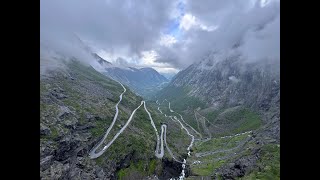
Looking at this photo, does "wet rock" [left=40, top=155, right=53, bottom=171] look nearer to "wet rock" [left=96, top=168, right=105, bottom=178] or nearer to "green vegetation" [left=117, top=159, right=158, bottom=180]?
"wet rock" [left=96, top=168, right=105, bottom=178]

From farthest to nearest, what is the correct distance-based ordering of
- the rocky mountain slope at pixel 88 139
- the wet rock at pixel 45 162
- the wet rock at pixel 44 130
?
the wet rock at pixel 44 130 → the rocky mountain slope at pixel 88 139 → the wet rock at pixel 45 162

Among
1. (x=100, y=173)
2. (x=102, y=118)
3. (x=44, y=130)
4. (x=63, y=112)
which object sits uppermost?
(x=102, y=118)

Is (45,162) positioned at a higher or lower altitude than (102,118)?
lower

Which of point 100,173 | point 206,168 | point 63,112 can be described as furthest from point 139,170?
point 63,112

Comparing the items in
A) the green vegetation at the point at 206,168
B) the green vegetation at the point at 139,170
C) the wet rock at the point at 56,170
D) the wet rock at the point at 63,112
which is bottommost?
the wet rock at the point at 56,170

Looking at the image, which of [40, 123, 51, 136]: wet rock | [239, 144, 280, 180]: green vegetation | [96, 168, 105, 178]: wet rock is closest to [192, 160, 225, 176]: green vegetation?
[239, 144, 280, 180]: green vegetation

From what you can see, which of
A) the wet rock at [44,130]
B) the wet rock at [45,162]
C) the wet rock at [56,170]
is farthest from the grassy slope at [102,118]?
the wet rock at [56,170]

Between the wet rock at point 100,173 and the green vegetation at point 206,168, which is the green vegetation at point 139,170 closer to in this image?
the wet rock at point 100,173

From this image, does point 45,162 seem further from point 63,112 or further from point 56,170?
point 63,112

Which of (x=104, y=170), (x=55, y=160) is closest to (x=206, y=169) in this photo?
(x=104, y=170)
